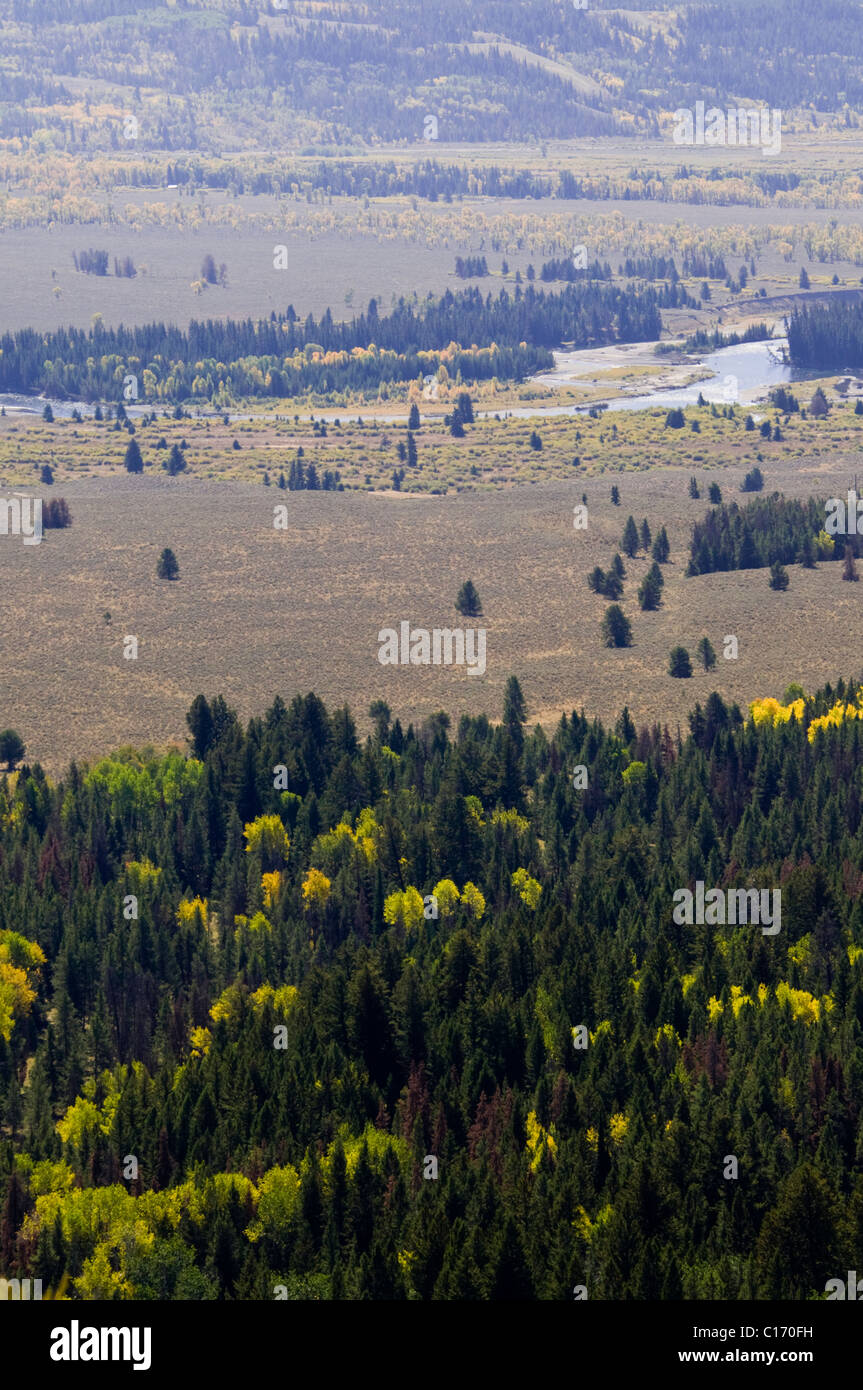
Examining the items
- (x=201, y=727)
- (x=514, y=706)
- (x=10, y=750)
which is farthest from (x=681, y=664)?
(x=10, y=750)

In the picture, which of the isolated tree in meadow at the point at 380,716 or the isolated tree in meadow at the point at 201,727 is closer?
the isolated tree in meadow at the point at 201,727

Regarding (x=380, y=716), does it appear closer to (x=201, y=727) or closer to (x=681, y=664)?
(x=201, y=727)

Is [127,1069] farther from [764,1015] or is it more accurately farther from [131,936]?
[764,1015]

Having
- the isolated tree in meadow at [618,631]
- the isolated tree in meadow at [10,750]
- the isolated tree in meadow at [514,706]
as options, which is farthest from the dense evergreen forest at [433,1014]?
the isolated tree in meadow at [618,631]

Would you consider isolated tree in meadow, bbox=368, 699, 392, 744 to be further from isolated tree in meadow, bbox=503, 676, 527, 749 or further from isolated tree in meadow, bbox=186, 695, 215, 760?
A: isolated tree in meadow, bbox=186, 695, 215, 760

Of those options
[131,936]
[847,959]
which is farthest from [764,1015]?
[131,936]

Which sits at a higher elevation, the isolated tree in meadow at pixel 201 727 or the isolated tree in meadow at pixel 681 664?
the isolated tree in meadow at pixel 681 664

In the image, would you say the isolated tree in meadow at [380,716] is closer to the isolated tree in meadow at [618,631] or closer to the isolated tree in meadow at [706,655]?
the isolated tree in meadow at [618,631]
